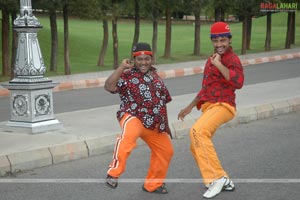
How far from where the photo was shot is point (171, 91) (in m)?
14.4

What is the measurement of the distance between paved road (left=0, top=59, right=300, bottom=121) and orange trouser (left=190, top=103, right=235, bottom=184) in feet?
19.7

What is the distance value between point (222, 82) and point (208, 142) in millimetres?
565

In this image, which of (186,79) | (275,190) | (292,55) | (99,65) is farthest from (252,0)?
(275,190)

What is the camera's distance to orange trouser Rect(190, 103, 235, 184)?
5.18m

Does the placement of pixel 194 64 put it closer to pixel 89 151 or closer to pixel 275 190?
pixel 89 151

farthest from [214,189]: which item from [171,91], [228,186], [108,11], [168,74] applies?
[108,11]

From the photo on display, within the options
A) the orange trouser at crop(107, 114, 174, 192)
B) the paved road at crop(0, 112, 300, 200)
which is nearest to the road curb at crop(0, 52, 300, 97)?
the paved road at crop(0, 112, 300, 200)

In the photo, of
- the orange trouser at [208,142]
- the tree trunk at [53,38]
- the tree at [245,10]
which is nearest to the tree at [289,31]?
the tree at [245,10]

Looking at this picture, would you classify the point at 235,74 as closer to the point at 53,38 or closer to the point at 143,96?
the point at 143,96

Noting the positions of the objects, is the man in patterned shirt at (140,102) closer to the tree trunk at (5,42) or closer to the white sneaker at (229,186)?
the white sneaker at (229,186)

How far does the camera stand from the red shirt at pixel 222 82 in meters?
5.27

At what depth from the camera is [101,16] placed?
63.8ft

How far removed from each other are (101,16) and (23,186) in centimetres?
1410

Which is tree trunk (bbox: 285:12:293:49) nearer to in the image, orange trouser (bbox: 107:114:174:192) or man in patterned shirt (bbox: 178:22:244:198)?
man in patterned shirt (bbox: 178:22:244:198)
